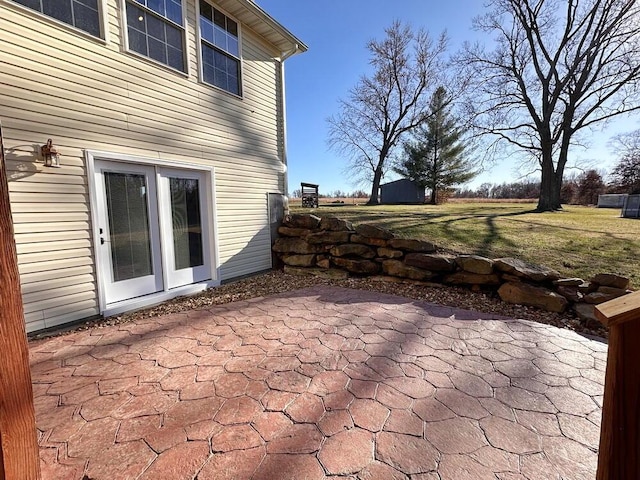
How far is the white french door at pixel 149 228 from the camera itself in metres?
3.84

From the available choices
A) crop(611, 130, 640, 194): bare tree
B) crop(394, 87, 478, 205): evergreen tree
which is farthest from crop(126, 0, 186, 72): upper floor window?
crop(611, 130, 640, 194): bare tree

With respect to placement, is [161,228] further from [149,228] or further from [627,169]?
[627,169]

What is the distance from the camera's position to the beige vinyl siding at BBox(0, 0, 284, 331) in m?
3.08

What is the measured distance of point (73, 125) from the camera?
135 inches

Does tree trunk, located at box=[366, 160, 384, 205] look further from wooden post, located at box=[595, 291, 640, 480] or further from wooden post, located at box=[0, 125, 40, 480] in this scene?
wooden post, located at box=[0, 125, 40, 480]

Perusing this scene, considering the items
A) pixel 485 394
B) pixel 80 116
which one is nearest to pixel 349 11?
pixel 80 116

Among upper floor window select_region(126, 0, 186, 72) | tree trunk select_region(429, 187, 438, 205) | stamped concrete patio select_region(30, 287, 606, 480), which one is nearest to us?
stamped concrete patio select_region(30, 287, 606, 480)

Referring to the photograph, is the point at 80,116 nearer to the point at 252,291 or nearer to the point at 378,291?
the point at 252,291

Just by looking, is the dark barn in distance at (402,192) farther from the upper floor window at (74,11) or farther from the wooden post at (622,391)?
the wooden post at (622,391)

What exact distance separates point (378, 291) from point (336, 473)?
11.1ft

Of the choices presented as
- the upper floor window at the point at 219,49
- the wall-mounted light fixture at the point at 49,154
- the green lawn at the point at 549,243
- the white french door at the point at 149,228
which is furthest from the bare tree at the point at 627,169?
the wall-mounted light fixture at the point at 49,154

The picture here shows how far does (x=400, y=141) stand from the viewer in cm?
2281

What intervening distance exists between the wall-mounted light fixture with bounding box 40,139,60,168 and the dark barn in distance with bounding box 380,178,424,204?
74.6 feet

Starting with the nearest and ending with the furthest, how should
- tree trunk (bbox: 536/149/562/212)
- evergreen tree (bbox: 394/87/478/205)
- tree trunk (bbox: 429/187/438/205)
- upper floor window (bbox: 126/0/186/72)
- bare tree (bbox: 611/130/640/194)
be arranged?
upper floor window (bbox: 126/0/186/72) < tree trunk (bbox: 536/149/562/212) < evergreen tree (bbox: 394/87/478/205) < tree trunk (bbox: 429/187/438/205) < bare tree (bbox: 611/130/640/194)
